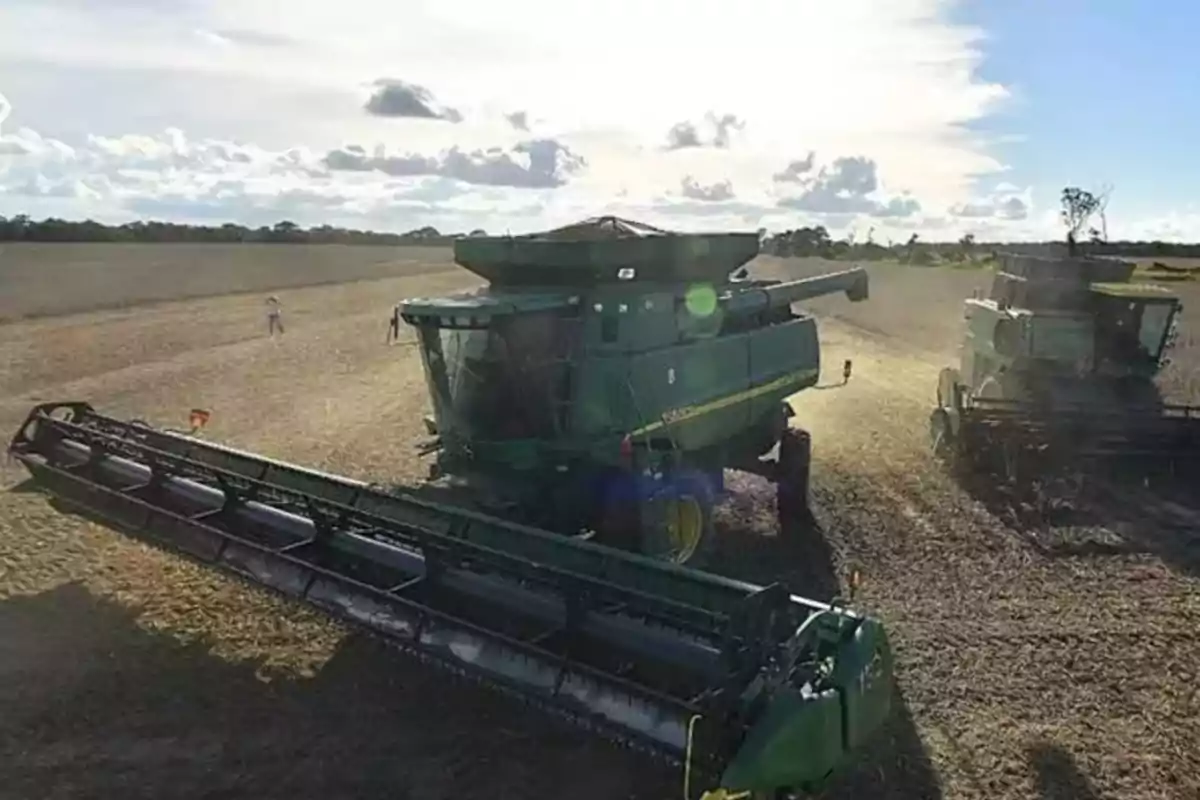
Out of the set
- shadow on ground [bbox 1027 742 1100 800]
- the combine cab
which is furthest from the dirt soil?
the combine cab

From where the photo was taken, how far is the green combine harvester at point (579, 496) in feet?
15.5

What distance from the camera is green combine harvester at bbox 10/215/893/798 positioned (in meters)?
4.71

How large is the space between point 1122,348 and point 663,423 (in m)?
8.10

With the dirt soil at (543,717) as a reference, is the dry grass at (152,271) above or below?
below

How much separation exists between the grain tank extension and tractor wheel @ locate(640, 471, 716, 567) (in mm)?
18

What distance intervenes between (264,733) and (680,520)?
11.9 ft

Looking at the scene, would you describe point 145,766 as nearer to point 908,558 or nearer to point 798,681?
point 798,681

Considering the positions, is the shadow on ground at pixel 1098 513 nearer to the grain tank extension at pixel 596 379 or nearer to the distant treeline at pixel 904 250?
the grain tank extension at pixel 596 379

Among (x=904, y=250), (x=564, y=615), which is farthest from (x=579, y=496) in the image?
(x=904, y=250)

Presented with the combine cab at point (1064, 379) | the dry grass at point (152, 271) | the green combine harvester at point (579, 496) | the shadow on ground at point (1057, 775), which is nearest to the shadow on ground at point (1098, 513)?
the combine cab at point (1064, 379)

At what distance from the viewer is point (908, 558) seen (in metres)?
9.75

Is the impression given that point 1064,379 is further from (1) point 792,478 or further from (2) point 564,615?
(2) point 564,615

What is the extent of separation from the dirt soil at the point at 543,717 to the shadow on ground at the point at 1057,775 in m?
0.01

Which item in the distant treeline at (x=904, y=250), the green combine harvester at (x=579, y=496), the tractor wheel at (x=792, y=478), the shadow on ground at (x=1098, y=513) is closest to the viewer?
the green combine harvester at (x=579, y=496)
